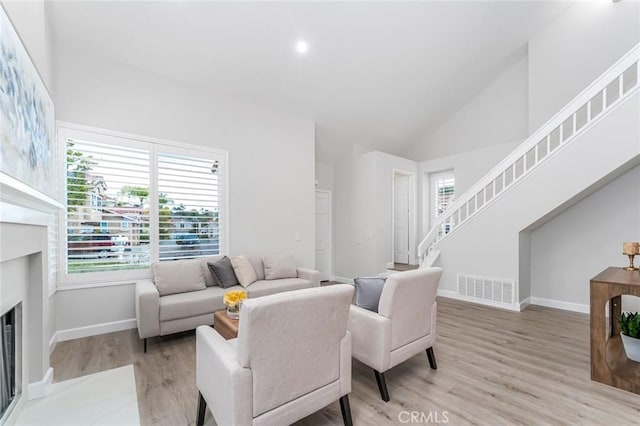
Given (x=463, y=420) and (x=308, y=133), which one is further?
(x=308, y=133)

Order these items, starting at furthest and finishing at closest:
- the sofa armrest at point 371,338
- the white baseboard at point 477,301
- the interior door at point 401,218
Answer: the interior door at point 401,218 < the white baseboard at point 477,301 < the sofa armrest at point 371,338

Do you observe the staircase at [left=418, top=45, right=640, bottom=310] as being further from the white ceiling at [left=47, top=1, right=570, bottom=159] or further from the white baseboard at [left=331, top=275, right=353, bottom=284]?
the white ceiling at [left=47, top=1, right=570, bottom=159]

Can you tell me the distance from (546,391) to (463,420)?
853 millimetres

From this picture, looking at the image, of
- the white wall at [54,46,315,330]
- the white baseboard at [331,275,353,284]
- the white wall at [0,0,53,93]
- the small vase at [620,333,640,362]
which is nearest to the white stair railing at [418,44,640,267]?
the white baseboard at [331,275,353,284]

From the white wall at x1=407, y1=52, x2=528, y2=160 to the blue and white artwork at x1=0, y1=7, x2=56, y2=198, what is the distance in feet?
21.5

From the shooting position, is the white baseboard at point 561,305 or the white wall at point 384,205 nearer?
the white baseboard at point 561,305

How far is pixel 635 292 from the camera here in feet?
7.02

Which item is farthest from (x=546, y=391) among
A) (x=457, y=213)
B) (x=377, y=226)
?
(x=377, y=226)

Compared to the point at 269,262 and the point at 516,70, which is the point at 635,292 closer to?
the point at 269,262

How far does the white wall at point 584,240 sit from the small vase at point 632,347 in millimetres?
2076

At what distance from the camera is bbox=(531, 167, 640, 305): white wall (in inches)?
151

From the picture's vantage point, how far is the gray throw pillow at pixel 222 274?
3.67 meters

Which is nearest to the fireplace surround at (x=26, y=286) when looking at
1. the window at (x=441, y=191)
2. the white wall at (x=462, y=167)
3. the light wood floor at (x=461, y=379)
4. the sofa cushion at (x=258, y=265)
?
the light wood floor at (x=461, y=379)

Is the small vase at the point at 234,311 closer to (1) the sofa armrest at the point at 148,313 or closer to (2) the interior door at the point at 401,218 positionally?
(1) the sofa armrest at the point at 148,313
